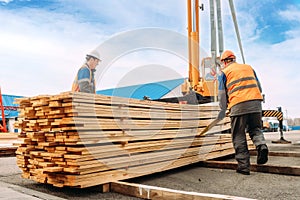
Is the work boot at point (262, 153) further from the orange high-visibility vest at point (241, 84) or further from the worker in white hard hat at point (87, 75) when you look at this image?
the worker in white hard hat at point (87, 75)

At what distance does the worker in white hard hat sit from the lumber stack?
0.90m

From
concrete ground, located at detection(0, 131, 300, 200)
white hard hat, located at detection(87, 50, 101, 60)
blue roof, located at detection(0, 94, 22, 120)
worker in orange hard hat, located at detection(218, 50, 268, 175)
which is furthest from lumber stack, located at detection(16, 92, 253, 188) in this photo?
blue roof, located at detection(0, 94, 22, 120)

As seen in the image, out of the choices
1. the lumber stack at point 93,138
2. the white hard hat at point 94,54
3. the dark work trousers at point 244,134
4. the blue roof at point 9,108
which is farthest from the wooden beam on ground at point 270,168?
the blue roof at point 9,108

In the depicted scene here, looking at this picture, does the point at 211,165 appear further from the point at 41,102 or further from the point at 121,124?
the point at 41,102

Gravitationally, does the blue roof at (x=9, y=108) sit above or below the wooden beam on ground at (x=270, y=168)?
above

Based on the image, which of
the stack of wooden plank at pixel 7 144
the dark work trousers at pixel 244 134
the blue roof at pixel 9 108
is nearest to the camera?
the dark work trousers at pixel 244 134

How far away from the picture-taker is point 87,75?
446 centimetres

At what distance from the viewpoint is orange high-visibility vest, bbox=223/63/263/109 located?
418 centimetres

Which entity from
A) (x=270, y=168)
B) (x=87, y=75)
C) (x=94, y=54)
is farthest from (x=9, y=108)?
(x=270, y=168)

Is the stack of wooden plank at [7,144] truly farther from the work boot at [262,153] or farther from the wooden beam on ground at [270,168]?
the work boot at [262,153]

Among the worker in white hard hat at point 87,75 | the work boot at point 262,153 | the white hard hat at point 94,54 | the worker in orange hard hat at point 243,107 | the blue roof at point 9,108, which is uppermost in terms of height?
the blue roof at point 9,108

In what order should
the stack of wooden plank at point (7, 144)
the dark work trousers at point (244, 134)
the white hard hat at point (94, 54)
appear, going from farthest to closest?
the stack of wooden plank at point (7, 144) < the white hard hat at point (94, 54) < the dark work trousers at point (244, 134)

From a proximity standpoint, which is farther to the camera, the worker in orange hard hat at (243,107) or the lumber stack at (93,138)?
the worker in orange hard hat at (243,107)

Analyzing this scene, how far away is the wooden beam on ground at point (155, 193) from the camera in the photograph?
2.69 meters
